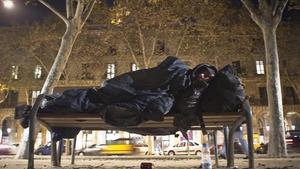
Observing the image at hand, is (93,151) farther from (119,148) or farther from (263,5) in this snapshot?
(263,5)

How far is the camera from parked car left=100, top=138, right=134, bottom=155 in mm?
28766

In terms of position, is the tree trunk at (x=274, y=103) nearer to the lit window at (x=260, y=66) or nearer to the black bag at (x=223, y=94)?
the black bag at (x=223, y=94)

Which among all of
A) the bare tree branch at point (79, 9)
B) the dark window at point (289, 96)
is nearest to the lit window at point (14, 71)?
the bare tree branch at point (79, 9)

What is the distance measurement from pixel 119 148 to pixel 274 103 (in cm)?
1882

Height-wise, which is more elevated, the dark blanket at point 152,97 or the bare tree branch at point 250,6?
the bare tree branch at point 250,6

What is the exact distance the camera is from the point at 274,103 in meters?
12.5

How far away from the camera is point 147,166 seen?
3.65 m

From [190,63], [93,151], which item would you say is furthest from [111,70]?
[93,151]

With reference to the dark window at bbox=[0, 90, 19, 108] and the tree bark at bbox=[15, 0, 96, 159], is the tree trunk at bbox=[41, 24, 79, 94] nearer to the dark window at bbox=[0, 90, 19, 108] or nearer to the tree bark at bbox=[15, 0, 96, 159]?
the tree bark at bbox=[15, 0, 96, 159]

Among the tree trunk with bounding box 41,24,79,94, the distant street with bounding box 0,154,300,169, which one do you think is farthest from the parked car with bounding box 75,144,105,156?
the distant street with bounding box 0,154,300,169

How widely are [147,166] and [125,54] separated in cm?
3505

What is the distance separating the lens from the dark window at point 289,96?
39062 mm

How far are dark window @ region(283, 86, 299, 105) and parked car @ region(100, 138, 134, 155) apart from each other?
66.7 ft

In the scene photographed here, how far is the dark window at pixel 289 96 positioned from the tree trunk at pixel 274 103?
28485 millimetres
